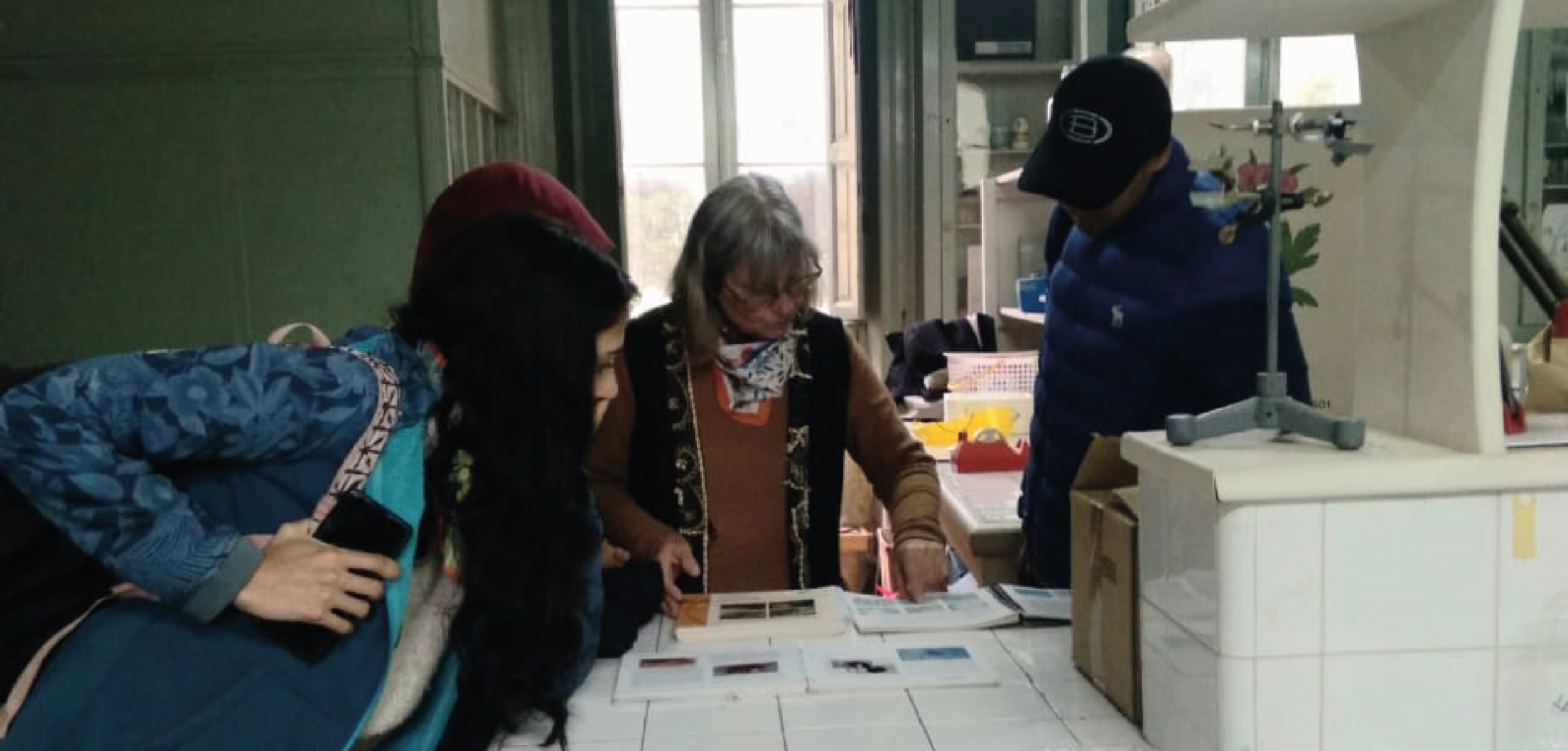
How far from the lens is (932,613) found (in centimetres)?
149

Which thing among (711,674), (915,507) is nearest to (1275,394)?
(711,674)

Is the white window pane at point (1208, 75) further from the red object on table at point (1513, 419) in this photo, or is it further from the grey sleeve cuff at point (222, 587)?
the grey sleeve cuff at point (222, 587)

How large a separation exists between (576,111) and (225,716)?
367 cm

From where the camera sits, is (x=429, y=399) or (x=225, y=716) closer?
(x=225, y=716)

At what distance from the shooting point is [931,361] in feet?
12.5

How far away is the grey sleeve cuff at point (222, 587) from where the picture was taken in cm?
91

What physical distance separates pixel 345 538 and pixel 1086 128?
1209 millimetres

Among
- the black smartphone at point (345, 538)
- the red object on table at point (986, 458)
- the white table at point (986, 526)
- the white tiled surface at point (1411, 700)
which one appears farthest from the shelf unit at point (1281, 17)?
the red object on table at point (986, 458)

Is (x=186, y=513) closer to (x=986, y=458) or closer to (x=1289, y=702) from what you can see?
(x=1289, y=702)

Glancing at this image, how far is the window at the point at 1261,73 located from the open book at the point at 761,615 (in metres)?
1.52

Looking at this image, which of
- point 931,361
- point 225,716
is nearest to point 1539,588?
point 225,716

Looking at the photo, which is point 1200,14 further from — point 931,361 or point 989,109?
point 989,109

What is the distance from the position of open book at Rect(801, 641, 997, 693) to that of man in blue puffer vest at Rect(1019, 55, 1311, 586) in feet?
1.42

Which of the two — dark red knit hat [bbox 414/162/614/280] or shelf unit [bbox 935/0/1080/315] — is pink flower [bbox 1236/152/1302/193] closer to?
dark red knit hat [bbox 414/162/614/280]
